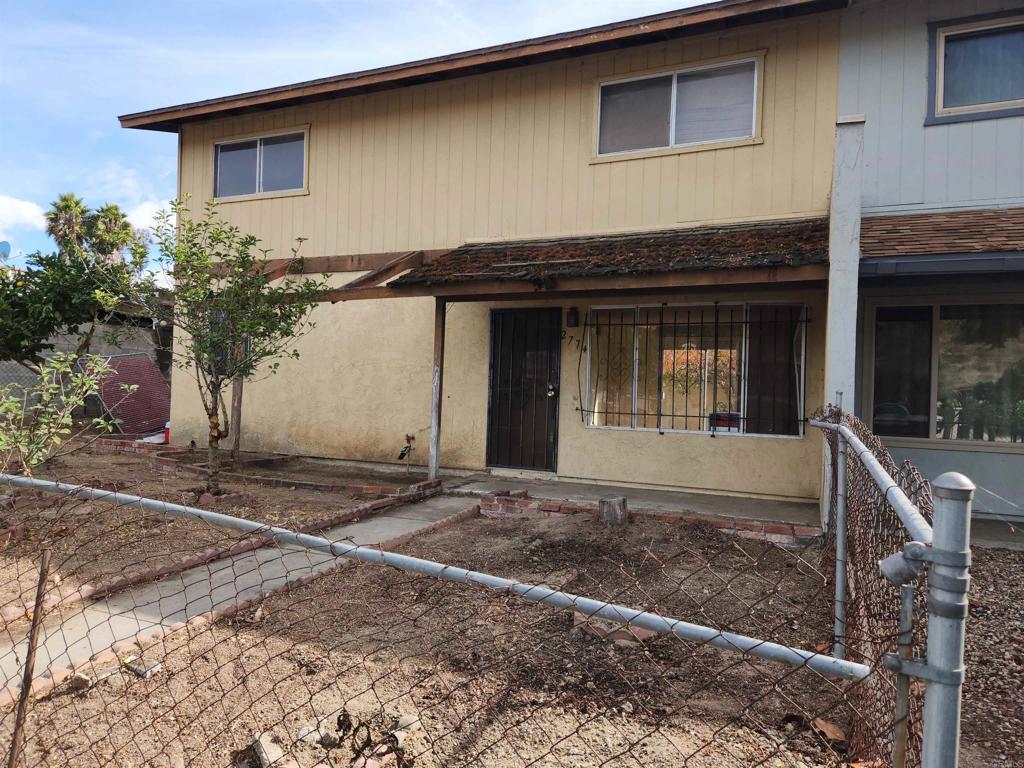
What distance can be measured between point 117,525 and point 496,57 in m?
7.43

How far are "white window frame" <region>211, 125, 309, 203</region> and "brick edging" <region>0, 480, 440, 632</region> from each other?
20.6 ft

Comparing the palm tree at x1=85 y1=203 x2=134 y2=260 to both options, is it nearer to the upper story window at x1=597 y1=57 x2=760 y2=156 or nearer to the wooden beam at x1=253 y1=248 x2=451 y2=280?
the wooden beam at x1=253 y1=248 x2=451 y2=280

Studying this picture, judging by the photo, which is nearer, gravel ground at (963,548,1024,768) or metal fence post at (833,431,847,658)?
gravel ground at (963,548,1024,768)

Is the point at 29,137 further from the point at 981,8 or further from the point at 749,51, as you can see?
the point at 981,8

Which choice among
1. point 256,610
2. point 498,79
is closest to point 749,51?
point 498,79

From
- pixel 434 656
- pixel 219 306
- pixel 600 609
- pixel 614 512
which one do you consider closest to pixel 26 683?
pixel 434 656

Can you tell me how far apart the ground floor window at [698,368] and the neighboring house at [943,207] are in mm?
903

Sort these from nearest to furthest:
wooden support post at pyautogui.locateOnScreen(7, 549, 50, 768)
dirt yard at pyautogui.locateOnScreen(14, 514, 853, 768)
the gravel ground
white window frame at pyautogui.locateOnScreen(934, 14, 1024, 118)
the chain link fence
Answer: wooden support post at pyautogui.locateOnScreen(7, 549, 50, 768) < the chain link fence < dirt yard at pyautogui.locateOnScreen(14, 514, 853, 768) < the gravel ground < white window frame at pyautogui.locateOnScreen(934, 14, 1024, 118)

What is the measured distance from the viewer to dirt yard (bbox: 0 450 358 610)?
479cm

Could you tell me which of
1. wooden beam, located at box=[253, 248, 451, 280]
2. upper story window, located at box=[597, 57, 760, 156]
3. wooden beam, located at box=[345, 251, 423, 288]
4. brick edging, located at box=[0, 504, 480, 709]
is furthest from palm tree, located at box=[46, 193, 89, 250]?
brick edging, located at box=[0, 504, 480, 709]

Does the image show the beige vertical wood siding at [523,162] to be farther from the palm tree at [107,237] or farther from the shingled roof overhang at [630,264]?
the palm tree at [107,237]

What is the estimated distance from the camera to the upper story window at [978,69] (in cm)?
724

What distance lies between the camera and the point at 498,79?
965 cm

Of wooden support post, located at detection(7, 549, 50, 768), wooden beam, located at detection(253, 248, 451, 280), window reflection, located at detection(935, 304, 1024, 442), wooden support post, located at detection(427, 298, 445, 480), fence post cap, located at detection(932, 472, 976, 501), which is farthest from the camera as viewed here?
wooden beam, located at detection(253, 248, 451, 280)
